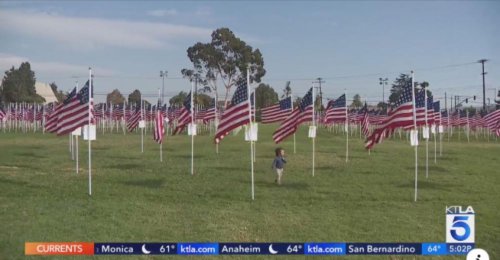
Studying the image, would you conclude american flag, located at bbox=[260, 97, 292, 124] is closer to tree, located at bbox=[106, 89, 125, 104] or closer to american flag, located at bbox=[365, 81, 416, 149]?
american flag, located at bbox=[365, 81, 416, 149]

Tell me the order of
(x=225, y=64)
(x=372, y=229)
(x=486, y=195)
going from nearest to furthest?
(x=372, y=229), (x=486, y=195), (x=225, y=64)

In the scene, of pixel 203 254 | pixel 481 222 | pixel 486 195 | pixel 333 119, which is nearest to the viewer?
pixel 203 254

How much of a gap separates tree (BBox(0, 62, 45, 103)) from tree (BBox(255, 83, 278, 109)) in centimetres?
4148

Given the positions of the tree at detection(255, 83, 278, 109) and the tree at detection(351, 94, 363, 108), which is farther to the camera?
the tree at detection(351, 94, 363, 108)

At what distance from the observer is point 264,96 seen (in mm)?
99062

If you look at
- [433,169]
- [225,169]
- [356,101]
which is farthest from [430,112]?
[356,101]

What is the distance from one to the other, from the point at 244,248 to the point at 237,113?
6289mm

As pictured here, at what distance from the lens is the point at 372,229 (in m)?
11.8

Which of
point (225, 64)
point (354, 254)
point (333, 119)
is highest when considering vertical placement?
point (225, 64)

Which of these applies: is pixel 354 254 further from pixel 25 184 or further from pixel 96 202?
pixel 25 184

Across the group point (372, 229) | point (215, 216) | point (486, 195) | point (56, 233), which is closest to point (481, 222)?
point (372, 229)

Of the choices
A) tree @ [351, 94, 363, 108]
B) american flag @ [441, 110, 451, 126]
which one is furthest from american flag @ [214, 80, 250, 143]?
tree @ [351, 94, 363, 108]

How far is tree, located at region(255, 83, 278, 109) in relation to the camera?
98.1 m

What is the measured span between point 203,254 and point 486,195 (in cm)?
1102
